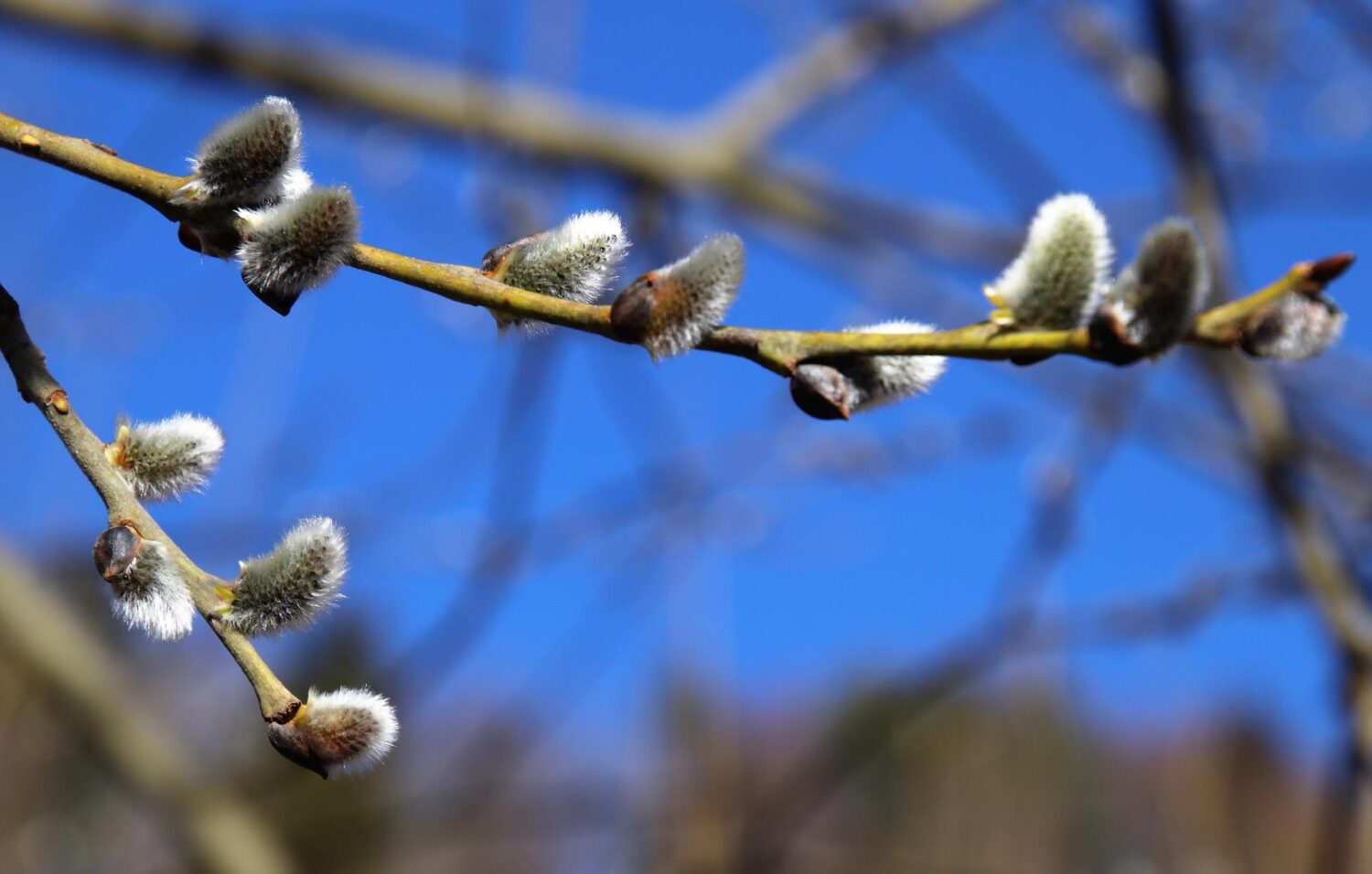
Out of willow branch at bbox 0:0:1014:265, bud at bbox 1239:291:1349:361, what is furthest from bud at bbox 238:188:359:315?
willow branch at bbox 0:0:1014:265

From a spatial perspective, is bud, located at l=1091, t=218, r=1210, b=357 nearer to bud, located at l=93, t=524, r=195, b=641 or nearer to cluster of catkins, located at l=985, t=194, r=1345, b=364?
cluster of catkins, located at l=985, t=194, r=1345, b=364

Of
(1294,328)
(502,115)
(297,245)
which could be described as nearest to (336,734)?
(297,245)

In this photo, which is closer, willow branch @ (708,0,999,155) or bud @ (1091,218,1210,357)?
bud @ (1091,218,1210,357)

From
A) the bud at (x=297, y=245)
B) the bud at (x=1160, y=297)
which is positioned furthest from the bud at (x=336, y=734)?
the bud at (x=1160, y=297)

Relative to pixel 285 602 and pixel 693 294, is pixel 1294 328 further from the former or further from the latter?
pixel 285 602

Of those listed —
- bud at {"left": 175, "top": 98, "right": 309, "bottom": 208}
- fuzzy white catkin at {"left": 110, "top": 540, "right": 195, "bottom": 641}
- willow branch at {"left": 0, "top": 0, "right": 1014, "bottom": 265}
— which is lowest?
fuzzy white catkin at {"left": 110, "top": 540, "right": 195, "bottom": 641}

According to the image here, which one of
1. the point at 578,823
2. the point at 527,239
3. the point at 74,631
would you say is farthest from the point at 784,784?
the point at 527,239

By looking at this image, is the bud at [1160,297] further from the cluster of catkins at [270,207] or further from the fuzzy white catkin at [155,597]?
the fuzzy white catkin at [155,597]
